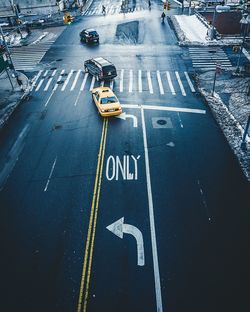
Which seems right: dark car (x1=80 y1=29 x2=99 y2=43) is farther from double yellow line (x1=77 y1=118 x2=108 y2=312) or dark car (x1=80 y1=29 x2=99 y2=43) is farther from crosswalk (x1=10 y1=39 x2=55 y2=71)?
double yellow line (x1=77 y1=118 x2=108 y2=312)

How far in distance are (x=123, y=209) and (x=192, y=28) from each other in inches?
1715

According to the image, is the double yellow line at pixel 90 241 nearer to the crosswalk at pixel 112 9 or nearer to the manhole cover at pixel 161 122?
the manhole cover at pixel 161 122

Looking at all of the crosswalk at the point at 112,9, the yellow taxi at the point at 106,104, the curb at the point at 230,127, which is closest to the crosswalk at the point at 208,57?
the curb at the point at 230,127

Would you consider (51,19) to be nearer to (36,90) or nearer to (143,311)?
A: (36,90)

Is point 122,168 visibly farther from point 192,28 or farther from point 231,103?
point 192,28

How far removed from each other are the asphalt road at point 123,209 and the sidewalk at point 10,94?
1083 mm

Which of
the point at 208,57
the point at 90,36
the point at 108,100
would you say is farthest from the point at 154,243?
the point at 90,36

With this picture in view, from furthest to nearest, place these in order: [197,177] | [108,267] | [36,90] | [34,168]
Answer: [36,90] < [34,168] < [197,177] < [108,267]

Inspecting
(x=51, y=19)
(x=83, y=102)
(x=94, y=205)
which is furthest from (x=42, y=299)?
(x=51, y=19)

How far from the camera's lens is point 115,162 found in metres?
18.3

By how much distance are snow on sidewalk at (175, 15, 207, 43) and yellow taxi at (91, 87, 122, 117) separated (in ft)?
80.3

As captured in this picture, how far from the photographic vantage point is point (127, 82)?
29.9 metres

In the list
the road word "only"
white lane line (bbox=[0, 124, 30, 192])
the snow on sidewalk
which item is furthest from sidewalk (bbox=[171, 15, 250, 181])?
white lane line (bbox=[0, 124, 30, 192])

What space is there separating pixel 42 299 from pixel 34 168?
30.3 feet
